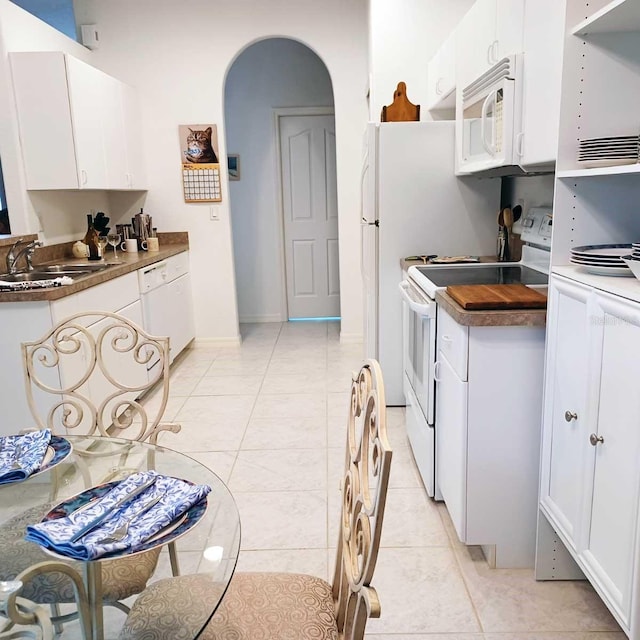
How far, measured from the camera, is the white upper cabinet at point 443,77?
10.4 feet

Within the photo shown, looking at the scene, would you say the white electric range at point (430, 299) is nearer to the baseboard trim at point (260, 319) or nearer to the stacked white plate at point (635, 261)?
the stacked white plate at point (635, 261)

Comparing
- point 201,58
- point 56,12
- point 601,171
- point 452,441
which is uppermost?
point 56,12

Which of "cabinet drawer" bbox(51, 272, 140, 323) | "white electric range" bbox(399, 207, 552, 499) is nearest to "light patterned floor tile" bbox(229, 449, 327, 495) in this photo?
"white electric range" bbox(399, 207, 552, 499)

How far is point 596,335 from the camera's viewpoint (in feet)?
4.84

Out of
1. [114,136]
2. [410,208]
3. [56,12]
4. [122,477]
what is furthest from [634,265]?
[56,12]

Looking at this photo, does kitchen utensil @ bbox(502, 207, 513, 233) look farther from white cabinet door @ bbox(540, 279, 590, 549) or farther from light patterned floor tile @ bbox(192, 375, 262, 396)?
light patterned floor tile @ bbox(192, 375, 262, 396)

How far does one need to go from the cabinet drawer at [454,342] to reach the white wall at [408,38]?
7.28 feet

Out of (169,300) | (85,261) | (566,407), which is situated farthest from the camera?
(169,300)

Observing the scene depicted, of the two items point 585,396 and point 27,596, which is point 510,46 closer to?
point 585,396

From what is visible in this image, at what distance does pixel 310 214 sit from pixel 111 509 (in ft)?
16.4

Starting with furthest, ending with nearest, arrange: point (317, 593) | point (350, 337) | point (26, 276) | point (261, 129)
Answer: point (261, 129)
point (350, 337)
point (26, 276)
point (317, 593)

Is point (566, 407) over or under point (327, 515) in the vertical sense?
over

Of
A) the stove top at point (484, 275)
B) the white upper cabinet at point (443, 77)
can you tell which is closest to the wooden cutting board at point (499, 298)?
the stove top at point (484, 275)

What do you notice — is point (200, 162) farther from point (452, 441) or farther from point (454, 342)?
point (452, 441)
